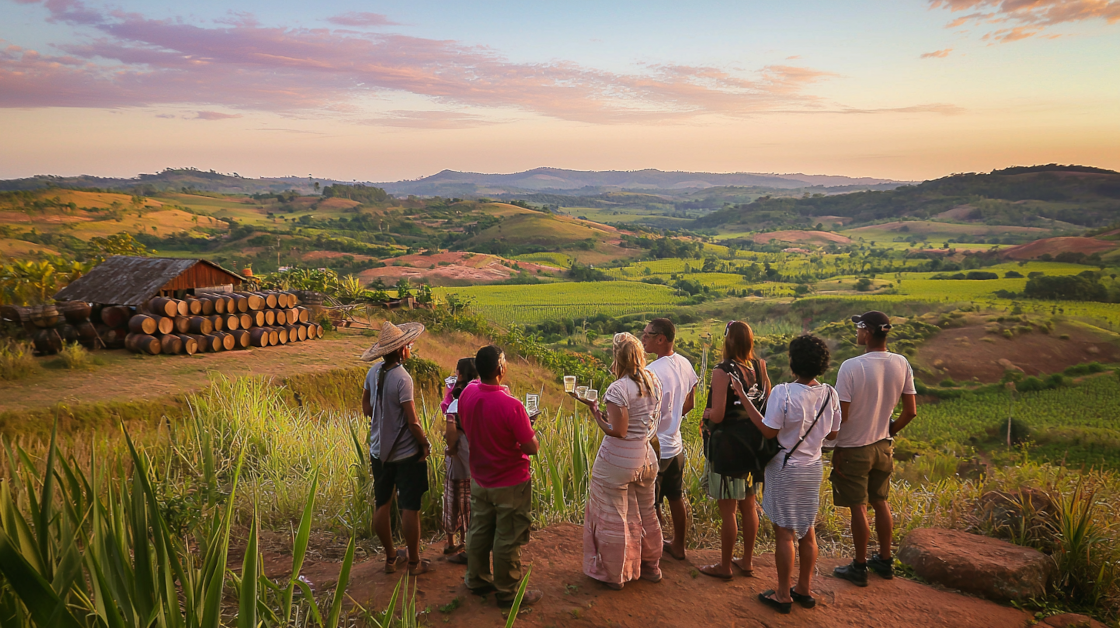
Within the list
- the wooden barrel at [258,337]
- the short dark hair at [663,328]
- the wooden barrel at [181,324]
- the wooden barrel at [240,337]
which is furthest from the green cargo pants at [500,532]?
the wooden barrel at [258,337]

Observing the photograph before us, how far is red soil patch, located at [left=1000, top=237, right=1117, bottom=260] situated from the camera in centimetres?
8205

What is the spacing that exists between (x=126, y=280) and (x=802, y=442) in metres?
11.1

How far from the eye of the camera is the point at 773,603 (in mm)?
3730

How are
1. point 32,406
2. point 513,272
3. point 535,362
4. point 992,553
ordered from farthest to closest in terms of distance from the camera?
point 513,272 → point 535,362 → point 32,406 → point 992,553

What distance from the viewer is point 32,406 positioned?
682 centimetres

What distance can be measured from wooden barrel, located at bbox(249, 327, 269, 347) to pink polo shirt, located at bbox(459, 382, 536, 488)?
8887 millimetres

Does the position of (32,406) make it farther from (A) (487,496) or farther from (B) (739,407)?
(B) (739,407)

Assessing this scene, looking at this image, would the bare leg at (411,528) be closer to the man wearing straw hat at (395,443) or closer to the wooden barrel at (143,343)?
the man wearing straw hat at (395,443)

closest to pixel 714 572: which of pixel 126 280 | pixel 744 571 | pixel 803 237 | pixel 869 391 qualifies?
pixel 744 571

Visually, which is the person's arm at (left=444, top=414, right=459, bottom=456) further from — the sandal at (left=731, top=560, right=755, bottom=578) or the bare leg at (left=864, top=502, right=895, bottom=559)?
the bare leg at (left=864, top=502, right=895, bottom=559)

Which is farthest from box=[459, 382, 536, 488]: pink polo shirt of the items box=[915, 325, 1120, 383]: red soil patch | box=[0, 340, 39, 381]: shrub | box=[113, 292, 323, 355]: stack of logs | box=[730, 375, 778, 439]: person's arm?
box=[915, 325, 1120, 383]: red soil patch

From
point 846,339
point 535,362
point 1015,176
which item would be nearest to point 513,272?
point 846,339

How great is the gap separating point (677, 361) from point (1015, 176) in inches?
7290

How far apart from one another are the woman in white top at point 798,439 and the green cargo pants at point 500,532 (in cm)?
154
